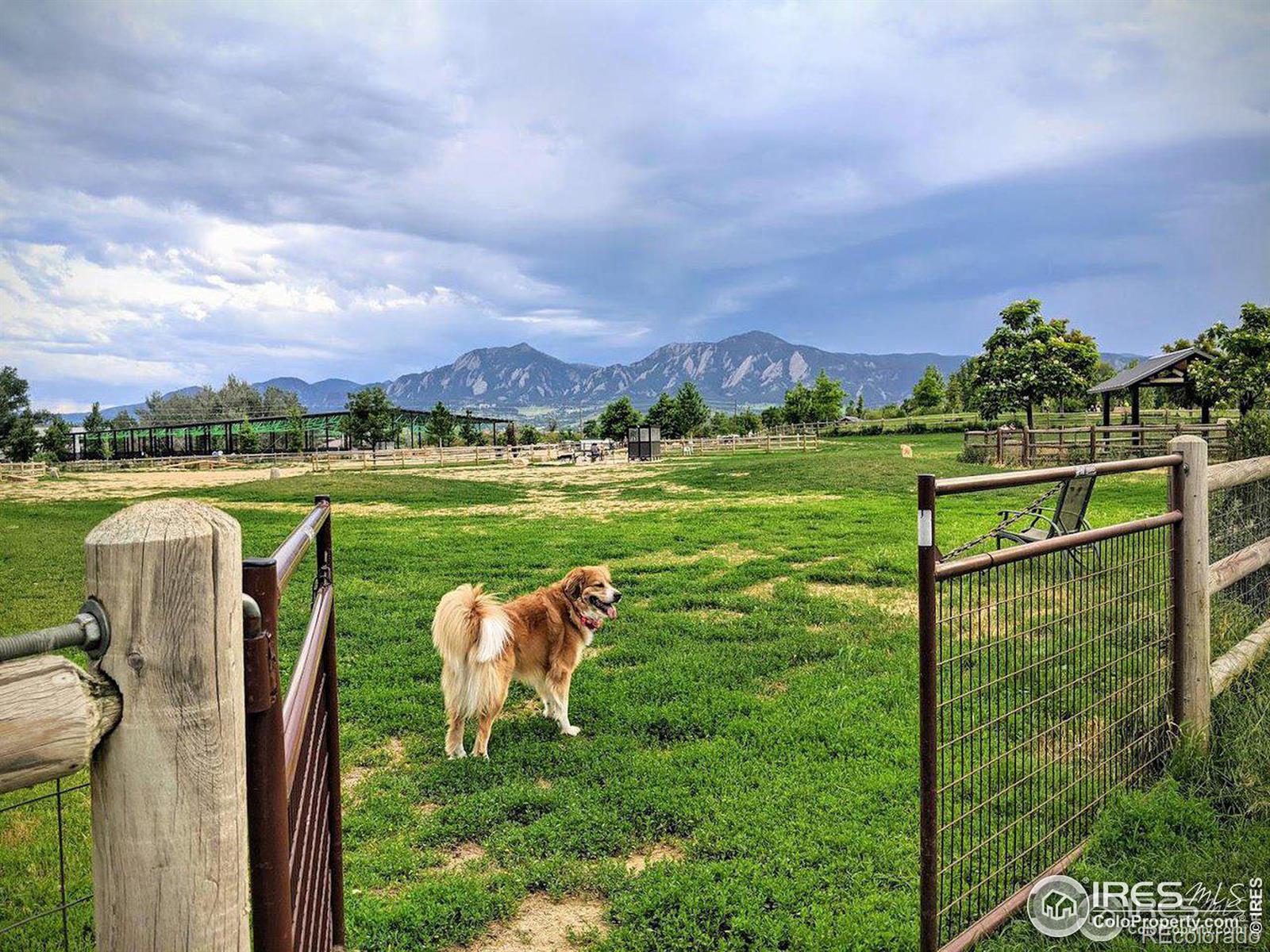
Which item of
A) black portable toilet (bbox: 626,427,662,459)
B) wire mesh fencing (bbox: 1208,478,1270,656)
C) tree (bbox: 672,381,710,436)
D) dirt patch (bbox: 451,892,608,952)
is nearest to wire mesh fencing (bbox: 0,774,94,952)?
dirt patch (bbox: 451,892,608,952)

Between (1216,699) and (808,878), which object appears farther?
(1216,699)

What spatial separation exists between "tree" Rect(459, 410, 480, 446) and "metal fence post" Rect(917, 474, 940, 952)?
79.9 meters

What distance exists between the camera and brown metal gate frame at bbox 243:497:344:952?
137cm

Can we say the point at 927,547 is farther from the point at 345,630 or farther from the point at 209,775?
the point at 345,630

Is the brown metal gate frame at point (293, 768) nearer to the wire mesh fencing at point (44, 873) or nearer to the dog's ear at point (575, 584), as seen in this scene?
the wire mesh fencing at point (44, 873)

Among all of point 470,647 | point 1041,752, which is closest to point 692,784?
point 470,647

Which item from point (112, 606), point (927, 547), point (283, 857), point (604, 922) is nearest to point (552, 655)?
point (604, 922)

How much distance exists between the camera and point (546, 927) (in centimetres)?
338

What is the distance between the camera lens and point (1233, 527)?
21.8 ft

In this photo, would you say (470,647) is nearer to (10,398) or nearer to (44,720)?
(44,720)

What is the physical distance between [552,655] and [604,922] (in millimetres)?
2130

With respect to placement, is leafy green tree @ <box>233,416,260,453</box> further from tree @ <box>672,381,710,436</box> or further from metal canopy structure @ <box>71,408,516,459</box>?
tree @ <box>672,381,710,436</box>

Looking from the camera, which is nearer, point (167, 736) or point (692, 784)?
point (167, 736)

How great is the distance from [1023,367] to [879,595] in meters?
42.1
